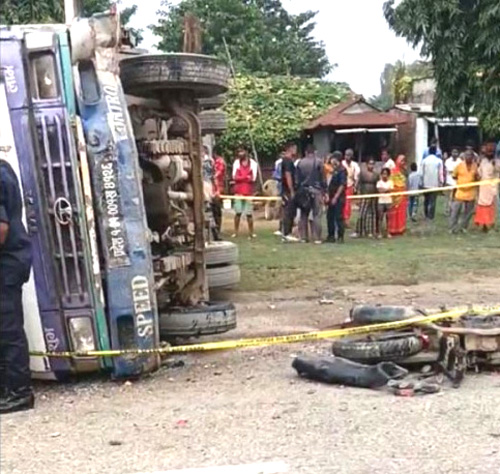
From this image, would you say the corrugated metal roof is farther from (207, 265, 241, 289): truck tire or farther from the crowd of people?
(207, 265, 241, 289): truck tire

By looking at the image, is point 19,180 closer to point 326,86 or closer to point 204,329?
point 204,329

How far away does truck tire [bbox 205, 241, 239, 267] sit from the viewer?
8.66 metres

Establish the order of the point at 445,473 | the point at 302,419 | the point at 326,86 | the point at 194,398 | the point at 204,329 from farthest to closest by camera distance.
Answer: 1. the point at 326,86
2. the point at 204,329
3. the point at 194,398
4. the point at 302,419
5. the point at 445,473

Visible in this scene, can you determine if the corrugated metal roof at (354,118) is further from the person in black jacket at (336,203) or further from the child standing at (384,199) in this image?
the person in black jacket at (336,203)

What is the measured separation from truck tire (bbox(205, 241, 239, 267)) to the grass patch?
151 centimetres

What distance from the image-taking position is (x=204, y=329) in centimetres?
679

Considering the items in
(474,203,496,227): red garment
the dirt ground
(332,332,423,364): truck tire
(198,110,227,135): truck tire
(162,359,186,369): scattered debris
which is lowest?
(474,203,496,227): red garment

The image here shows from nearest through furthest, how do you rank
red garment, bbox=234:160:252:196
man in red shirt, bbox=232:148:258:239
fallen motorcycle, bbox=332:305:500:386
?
1. fallen motorcycle, bbox=332:305:500:386
2. man in red shirt, bbox=232:148:258:239
3. red garment, bbox=234:160:252:196

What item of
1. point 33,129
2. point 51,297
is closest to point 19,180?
point 33,129

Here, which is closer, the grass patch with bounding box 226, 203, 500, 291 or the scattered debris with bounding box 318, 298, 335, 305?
the scattered debris with bounding box 318, 298, 335, 305

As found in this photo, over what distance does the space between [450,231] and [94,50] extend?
39.2 ft

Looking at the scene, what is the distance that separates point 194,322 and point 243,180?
11.8 m

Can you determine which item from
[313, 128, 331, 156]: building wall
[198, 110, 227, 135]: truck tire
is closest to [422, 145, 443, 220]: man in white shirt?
[198, 110, 227, 135]: truck tire

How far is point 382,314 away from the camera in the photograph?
6805 millimetres
